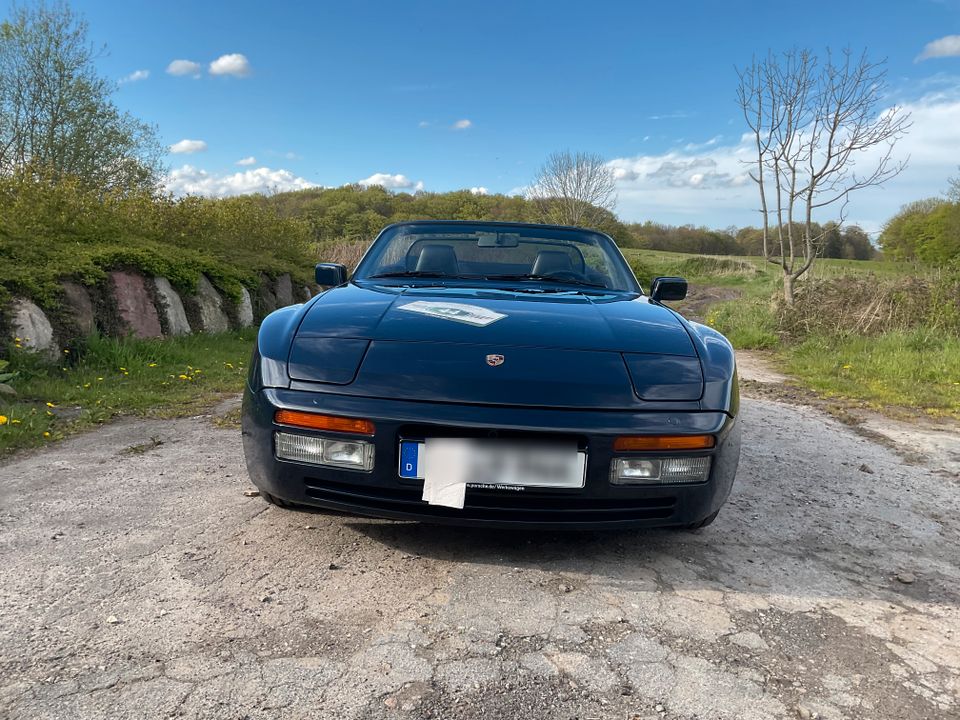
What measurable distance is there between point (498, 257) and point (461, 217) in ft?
117

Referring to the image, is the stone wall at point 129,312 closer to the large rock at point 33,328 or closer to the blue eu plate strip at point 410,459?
the large rock at point 33,328

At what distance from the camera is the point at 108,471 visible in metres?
3.26

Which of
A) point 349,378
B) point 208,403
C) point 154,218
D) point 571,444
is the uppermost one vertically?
point 154,218

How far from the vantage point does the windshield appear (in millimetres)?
3309

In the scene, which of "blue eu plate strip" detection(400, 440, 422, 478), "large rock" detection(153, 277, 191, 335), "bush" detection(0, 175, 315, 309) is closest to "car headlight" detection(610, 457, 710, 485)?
"blue eu plate strip" detection(400, 440, 422, 478)

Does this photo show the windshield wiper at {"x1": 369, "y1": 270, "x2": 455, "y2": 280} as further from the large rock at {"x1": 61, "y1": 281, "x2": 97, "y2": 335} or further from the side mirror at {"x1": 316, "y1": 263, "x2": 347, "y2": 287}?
the large rock at {"x1": 61, "y1": 281, "x2": 97, "y2": 335}

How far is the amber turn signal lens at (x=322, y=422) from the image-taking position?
A: 6.63 feet

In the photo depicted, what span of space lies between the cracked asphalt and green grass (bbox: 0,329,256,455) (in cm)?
109

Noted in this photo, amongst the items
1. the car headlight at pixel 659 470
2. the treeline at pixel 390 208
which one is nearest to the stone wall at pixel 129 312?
the car headlight at pixel 659 470

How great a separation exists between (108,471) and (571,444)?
2.48 metres

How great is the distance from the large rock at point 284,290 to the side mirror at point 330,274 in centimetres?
760

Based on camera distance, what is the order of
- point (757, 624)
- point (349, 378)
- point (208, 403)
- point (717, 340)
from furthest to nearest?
point (208, 403)
point (717, 340)
point (349, 378)
point (757, 624)

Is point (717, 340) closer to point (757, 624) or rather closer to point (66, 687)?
point (757, 624)

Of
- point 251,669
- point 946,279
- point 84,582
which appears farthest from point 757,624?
point 946,279
